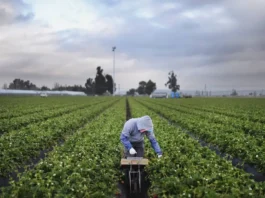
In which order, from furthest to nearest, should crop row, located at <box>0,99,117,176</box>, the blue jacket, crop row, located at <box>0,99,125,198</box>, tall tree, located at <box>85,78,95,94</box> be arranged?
tall tree, located at <box>85,78,95,94</box> < crop row, located at <box>0,99,117,176</box> < the blue jacket < crop row, located at <box>0,99,125,198</box>

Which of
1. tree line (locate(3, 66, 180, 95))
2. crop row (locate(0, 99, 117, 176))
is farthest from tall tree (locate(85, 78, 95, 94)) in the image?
crop row (locate(0, 99, 117, 176))

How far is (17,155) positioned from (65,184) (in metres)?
3.91

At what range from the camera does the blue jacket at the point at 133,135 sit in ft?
25.5

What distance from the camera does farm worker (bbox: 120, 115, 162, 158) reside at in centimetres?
755

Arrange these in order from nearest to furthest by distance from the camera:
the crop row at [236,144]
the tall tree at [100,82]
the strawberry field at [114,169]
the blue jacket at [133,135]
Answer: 1. the strawberry field at [114,169]
2. the blue jacket at [133,135]
3. the crop row at [236,144]
4. the tall tree at [100,82]

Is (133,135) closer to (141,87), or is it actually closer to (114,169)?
(114,169)

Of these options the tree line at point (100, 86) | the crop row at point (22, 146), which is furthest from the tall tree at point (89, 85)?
the crop row at point (22, 146)

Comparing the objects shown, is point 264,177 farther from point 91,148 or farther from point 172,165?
point 91,148

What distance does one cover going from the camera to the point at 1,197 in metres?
5.74

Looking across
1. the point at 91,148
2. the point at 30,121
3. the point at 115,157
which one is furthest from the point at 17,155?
→ the point at 30,121

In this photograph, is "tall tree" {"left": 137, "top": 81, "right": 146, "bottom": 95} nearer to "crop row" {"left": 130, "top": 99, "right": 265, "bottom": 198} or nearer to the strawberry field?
the strawberry field

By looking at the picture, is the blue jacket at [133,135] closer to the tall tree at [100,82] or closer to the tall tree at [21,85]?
the tall tree at [100,82]

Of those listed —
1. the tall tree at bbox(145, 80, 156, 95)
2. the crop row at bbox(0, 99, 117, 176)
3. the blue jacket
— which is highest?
the tall tree at bbox(145, 80, 156, 95)

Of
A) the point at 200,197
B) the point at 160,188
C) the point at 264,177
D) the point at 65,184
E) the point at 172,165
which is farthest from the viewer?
the point at 264,177
